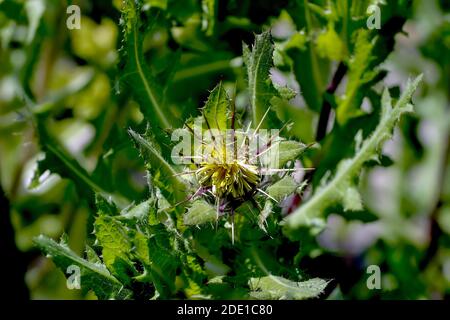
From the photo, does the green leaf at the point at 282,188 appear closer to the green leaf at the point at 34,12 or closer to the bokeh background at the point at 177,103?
the bokeh background at the point at 177,103

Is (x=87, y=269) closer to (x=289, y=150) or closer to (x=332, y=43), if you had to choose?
(x=289, y=150)

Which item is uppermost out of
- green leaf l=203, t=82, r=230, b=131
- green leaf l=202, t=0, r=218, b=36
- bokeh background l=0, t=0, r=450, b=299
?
green leaf l=202, t=0, r=218, b=36

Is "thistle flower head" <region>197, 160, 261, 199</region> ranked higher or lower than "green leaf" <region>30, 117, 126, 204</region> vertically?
higher

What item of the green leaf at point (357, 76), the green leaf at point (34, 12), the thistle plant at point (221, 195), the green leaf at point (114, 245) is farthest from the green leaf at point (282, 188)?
the green leaf at point (34, 12)

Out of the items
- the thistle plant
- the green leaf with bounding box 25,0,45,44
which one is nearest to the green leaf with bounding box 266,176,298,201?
the thistle plant

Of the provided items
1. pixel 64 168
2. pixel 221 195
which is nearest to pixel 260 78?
pixel 221 195

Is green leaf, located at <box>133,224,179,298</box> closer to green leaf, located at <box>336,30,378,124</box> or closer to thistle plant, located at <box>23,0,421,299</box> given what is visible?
thistle plant, located at <box>23,0,421,299</box>
